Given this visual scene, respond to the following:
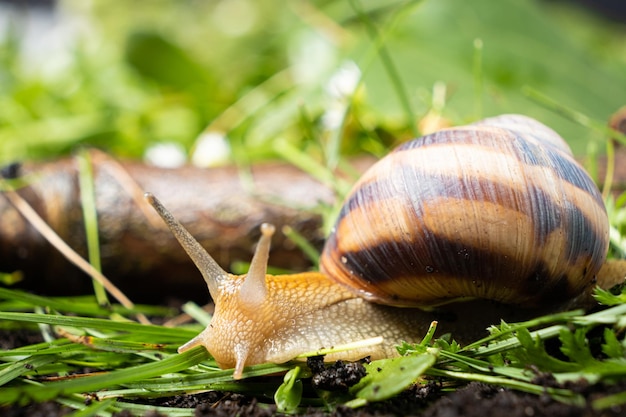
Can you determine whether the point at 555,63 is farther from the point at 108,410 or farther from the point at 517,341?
the point at 108,410

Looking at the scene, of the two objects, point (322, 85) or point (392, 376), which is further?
point (322, 85)

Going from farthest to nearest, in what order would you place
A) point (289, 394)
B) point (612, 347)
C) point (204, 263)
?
point (204, 263), point (289, 394), point (612, 347)

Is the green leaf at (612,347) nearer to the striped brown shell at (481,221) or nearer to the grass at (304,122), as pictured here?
the grass at (304,122)

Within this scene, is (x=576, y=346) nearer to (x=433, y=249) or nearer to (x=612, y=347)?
(x=612, y=347)

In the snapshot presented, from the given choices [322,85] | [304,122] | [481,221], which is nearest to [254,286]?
[481,221]

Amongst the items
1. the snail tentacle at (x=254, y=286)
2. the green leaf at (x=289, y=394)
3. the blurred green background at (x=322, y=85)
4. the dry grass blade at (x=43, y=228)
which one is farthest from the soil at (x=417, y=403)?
the blurred green background at (x=322, y=85)

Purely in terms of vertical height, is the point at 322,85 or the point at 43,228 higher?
the point at 322,85

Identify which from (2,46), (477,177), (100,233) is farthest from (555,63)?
(2,46)

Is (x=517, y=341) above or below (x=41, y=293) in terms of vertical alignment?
above
